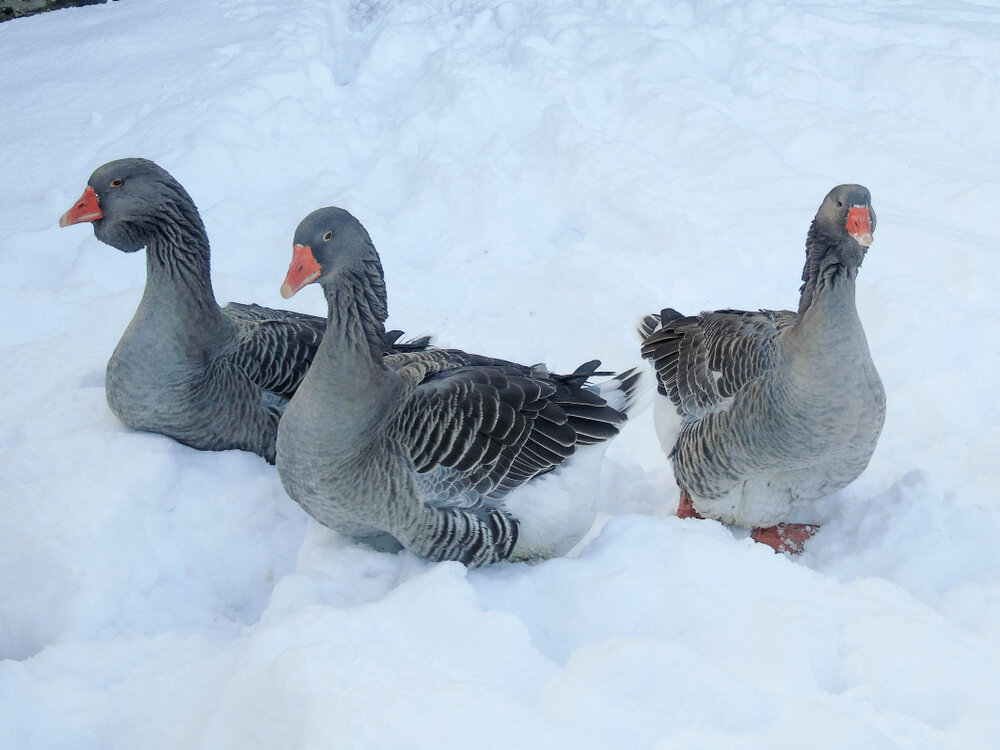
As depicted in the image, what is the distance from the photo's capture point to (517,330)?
17.8 ft

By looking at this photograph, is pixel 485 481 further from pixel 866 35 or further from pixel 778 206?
pixel 866 35

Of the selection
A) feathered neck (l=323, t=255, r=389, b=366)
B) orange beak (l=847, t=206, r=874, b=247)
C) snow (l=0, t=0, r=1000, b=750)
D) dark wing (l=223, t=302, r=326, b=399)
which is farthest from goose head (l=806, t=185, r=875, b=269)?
dark wing (l=223, t=302, r=326, b=399)

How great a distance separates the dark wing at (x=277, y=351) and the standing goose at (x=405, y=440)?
0.78 meters

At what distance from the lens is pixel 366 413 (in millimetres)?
3373

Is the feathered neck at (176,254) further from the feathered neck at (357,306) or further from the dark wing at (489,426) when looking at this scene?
the dark wing at (489,426)

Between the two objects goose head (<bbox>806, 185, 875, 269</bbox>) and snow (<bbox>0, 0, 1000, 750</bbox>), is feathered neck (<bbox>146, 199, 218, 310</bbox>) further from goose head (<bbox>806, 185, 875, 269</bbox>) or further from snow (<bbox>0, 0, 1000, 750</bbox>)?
goose head (<bbox>806, 185, 875, 269</bbox>)

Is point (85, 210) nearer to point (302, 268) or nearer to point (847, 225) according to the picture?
point (302, 268)

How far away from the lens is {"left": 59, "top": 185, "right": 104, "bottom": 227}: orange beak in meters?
3.88

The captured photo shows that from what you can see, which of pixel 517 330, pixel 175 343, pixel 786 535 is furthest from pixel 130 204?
pixel 786 535

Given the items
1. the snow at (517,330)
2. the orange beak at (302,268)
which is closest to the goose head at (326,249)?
the orange beak at (302,268)

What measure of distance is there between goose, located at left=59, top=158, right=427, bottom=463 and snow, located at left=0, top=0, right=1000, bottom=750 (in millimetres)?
176

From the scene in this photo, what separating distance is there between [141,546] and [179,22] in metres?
6.86

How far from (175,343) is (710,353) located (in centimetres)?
275

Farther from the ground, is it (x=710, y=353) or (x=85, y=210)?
(x=85, y=210)
